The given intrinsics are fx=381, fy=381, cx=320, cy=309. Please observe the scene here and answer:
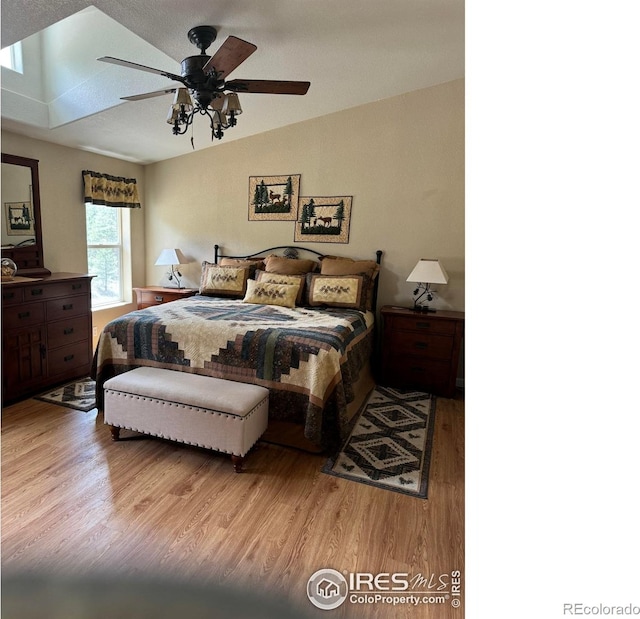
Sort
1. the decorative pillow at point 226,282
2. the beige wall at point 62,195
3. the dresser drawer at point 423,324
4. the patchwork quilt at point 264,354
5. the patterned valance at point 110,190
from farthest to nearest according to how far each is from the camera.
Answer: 1. the patterned valance at point 110,190
2. the decorative pillow at point 226,282
3. the beige wall at point 62,195
4. the dresser drawer at point 423,324
5. the patchwork quilt at point 264,354

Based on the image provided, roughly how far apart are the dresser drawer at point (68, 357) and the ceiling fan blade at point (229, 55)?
2.62m

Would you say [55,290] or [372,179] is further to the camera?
[372,179]

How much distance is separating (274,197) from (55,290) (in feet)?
7.40

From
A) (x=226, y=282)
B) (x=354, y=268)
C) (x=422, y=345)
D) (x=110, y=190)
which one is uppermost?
(x=110, y=190)

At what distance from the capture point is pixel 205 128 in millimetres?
3748

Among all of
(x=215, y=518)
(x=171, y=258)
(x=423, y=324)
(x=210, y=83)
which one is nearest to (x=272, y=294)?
(x=423, y=324)

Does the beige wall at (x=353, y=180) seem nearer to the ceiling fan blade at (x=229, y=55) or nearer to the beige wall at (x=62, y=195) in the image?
the beige wall at (x=62, y=195)

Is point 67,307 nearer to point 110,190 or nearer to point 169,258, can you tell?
point 169,258

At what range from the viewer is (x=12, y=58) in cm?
295

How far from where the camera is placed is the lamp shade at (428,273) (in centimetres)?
333

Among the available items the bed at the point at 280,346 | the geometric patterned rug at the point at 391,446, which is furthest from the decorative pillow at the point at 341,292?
the geometric patterned rug at the point at 391,446

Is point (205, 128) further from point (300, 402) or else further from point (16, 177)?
point (300, 402)

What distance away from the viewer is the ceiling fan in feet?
6.62
